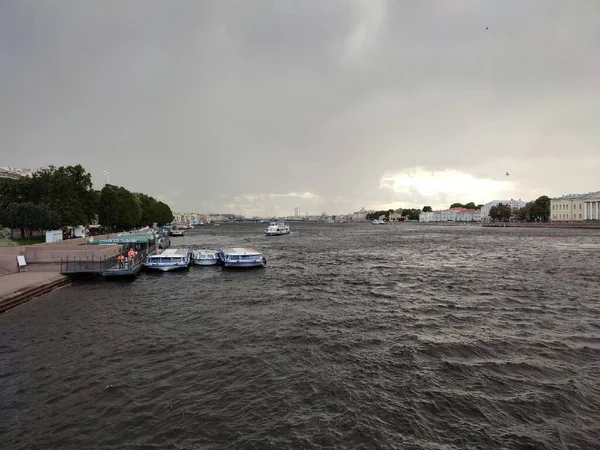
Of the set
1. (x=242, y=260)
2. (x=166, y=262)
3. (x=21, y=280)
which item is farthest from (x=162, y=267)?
(x=21, y=280)

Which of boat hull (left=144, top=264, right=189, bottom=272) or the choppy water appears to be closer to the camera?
the choppy water

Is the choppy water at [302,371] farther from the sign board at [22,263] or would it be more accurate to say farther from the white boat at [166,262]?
the white boat at [166,262]

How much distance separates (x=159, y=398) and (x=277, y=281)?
25566mm

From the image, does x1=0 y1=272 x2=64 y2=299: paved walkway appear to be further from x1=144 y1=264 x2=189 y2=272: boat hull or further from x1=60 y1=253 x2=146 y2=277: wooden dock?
x1=144 y1=264 x2=189 y2=272: boat hull

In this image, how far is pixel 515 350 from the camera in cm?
1722

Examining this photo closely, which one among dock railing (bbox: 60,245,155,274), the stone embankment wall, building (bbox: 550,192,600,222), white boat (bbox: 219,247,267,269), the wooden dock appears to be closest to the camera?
the stone embankment wall

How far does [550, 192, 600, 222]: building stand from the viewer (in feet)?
567

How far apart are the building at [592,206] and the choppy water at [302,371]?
177 metres

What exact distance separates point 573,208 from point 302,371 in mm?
214480

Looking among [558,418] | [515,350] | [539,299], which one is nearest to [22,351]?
[558,418]

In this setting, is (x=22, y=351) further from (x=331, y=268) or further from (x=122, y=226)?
(x=122, y=226)

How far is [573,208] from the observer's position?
18175 centimetres

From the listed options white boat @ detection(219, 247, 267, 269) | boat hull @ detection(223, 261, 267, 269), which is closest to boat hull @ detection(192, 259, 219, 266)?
white boat @ detection(219, 247, 267, 269)

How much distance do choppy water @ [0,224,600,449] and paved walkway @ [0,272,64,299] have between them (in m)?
2.25
